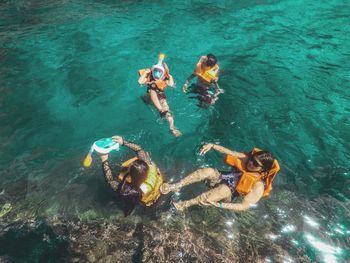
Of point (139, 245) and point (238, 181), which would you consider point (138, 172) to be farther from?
point (238, 181)

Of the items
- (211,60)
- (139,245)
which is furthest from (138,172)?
(211,60)

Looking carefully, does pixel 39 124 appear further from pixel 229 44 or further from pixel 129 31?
pixel 229 44

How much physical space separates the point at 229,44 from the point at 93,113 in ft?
22.1

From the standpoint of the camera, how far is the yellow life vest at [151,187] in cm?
569

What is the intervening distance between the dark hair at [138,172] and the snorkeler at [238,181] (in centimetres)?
83

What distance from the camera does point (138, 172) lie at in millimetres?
5438

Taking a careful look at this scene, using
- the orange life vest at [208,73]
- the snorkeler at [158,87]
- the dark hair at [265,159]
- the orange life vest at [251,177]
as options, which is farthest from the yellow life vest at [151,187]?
the orange life vest at [208,73]

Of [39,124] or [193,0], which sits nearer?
[39,124]

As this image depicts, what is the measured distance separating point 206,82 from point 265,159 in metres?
4.58

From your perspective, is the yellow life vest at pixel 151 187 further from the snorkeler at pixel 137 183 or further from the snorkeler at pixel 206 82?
the snorkeler at pixel 206 82

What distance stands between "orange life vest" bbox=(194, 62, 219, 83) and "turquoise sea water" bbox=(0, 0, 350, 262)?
919mm

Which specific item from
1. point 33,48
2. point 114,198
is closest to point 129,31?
point 33,48

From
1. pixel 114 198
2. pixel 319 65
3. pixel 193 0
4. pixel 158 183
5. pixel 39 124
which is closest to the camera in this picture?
pixel 158 183

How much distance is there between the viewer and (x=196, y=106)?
1019 cm
